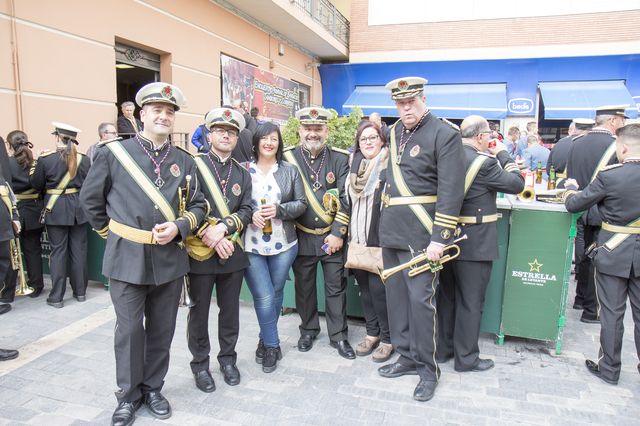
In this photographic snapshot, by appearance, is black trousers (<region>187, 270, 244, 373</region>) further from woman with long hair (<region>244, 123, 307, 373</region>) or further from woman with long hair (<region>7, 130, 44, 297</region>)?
woman with long hair (<region>7, 130, 44, 297</region>)

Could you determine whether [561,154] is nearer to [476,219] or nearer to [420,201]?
[476,219]

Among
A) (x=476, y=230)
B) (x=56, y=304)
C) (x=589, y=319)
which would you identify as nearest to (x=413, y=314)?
(x=476, y=230)

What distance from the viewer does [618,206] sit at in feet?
11.6

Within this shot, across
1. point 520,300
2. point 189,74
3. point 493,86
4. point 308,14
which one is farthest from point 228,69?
point 493,86

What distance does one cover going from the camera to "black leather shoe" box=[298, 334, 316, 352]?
4148mm

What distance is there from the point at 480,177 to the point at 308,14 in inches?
483

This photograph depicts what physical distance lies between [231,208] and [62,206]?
111 inches

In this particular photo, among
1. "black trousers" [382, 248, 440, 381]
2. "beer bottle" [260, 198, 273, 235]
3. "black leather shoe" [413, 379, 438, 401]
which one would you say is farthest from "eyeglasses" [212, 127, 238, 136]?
"black leather shoe" [413, 379, 438, 401]

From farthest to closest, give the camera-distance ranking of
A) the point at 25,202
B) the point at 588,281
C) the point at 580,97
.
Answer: the point at 580,97 → the point at 25,202 → the point at 588,281

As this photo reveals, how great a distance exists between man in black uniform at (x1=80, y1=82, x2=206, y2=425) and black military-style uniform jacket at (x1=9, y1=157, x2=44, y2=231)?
9.68 ft

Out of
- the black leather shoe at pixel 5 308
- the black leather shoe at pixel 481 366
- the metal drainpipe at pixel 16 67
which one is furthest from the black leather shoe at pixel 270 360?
the metal drainpipe at pixel 16 67

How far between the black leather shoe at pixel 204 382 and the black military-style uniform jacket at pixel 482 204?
2.08 metres

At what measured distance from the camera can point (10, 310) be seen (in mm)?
5039

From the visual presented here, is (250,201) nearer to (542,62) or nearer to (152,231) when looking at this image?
(152,231)
